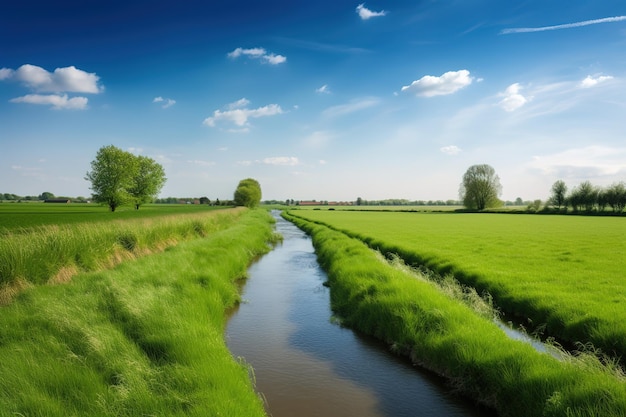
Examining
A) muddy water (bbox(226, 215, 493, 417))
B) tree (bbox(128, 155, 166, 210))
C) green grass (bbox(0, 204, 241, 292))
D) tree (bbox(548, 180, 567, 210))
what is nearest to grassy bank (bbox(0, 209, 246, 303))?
green grass (bbox(0, 204, 241, 292))

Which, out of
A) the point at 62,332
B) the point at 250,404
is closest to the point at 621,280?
the point at 250,404

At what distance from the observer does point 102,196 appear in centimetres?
7456

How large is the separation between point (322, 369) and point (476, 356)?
3.64 meters

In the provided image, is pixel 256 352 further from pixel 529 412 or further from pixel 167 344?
pixel 529 412

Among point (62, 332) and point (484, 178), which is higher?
point (484, 178)

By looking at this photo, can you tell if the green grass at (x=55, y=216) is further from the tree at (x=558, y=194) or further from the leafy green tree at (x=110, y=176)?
the tree at (x=558, y=194)

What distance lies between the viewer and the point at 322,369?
9.54 meters

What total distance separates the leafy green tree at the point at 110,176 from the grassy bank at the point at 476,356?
71.5 m

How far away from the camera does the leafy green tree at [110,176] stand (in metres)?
74.2

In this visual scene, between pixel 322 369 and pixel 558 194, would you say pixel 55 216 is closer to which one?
pixel 322 369

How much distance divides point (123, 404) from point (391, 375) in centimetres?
593

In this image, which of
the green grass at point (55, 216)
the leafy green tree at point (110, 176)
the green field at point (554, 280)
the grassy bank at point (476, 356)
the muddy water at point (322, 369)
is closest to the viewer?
the grassy bank at point (476, 356)

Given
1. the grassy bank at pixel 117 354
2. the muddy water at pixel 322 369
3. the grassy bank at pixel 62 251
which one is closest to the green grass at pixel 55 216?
Result: the grassy bank at pixel 62 251

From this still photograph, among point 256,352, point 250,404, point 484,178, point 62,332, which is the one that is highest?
point 484,178
